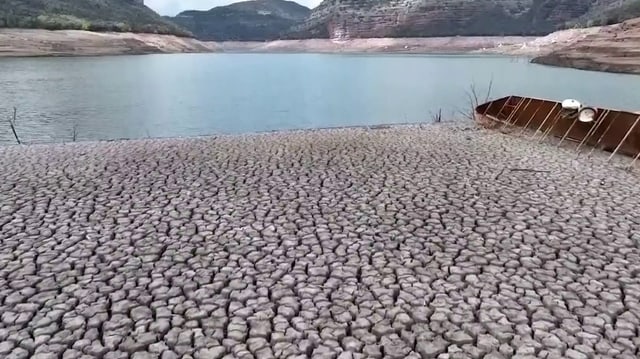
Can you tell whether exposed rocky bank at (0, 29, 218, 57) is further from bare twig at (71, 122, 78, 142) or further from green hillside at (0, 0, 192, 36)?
bare twig at (71, 122, 78, 142)

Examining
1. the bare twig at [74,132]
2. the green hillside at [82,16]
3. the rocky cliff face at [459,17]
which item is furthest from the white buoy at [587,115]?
the rocky cliff face at [459,17]

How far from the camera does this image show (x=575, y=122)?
7.83 m

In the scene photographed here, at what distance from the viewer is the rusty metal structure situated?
6.96 metres

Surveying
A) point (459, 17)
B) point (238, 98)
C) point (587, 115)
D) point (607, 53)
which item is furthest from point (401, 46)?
point (587, 115)

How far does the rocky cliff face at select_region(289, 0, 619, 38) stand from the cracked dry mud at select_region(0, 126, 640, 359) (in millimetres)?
62801

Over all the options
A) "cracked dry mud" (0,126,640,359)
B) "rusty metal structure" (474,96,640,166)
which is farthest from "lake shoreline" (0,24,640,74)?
"cracked dry mud" (0,126,640,359)

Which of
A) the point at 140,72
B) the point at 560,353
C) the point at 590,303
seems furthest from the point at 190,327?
the point at 140,72

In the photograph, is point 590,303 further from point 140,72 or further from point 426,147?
point 140,72

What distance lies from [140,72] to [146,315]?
2705 centimetres

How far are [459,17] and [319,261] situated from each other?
68.1 m

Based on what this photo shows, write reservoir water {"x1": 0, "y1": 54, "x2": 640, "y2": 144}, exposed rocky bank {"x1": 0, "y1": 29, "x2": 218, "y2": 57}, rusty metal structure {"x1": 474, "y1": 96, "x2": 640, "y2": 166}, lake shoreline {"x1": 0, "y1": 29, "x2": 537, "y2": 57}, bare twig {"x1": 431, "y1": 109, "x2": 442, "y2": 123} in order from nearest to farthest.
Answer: rusty metal structure {"x1": 474, "y1": 96, "x2": 640, "y2": 166} < bare twig {"x1": 431, "y1": 109, "x2": 442, "y2": 123} < reservoir water {"x1": 0, "y1": 54, "x2": 640, "y2": 144} < exposed rocky bank {"x1": 0, "y1": 29, "x2": 218, "y2": 57} < lake shoreline {"x1": 0, "y1": 29, "x2": 537, "y2": 57}

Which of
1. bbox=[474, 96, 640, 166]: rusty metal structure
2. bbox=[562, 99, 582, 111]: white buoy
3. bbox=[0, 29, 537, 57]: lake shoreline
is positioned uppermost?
bbox=[562, 99, 582, 111]: white buoy

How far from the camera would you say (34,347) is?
2.51m

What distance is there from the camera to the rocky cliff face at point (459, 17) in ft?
211
